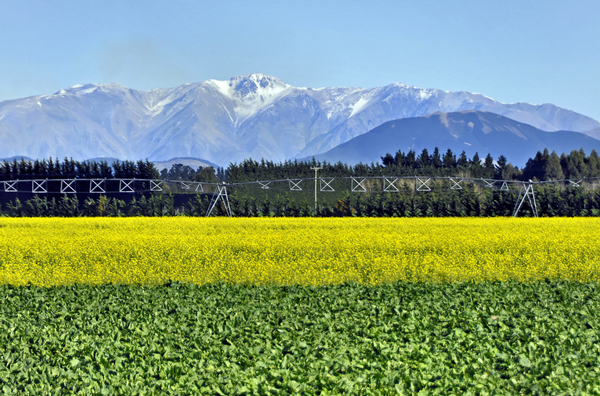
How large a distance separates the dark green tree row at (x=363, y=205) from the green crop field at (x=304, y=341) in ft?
114

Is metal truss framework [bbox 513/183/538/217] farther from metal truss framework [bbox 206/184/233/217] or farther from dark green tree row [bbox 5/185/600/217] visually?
metal truss framework [bbox 206/184/233/217]

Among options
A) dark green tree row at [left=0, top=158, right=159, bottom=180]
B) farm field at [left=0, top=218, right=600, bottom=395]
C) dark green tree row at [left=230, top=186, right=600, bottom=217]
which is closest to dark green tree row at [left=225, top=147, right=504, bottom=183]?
dark green tree row at [left=0, top=158, right=159, bottom=180]

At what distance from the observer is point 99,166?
68.8m

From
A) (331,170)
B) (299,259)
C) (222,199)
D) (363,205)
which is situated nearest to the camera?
(299,259)

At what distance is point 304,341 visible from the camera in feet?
26.9

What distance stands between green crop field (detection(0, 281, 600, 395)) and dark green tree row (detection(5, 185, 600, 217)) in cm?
3485

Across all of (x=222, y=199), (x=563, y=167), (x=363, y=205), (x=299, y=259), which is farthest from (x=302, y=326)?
(x=563, y=167)

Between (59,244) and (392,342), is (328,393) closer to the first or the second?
(392,342)

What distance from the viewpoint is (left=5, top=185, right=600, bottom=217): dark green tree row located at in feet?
151

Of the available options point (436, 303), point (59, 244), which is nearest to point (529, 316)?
point (436, 303)

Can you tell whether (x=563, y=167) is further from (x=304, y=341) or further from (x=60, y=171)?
(x=304, y=341)

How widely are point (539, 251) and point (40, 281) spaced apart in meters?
15.7

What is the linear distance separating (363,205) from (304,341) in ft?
134

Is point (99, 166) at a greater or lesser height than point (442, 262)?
greater
